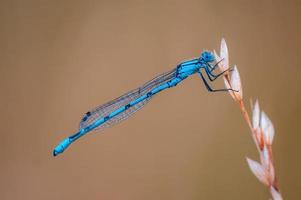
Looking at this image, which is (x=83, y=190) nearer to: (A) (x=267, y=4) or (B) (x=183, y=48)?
(B) (x=183, y=48)

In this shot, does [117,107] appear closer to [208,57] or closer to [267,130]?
[208,57]

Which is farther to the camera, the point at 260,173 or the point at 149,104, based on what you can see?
the point at 149,104

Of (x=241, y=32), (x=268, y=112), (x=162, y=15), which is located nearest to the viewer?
(x=268, y=112)

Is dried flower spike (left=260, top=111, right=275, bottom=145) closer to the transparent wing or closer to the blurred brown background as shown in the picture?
the transparent wing

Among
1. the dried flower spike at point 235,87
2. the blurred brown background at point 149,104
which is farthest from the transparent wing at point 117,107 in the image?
the dried flower spike at point 235,87

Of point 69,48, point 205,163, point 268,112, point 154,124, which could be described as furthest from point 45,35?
point 268,112

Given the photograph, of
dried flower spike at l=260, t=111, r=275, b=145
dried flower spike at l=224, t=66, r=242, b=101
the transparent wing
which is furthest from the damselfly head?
dried flower spike at l=260, t=111, r=275, b=145

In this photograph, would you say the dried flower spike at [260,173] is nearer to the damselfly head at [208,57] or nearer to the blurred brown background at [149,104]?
the damselfly head at [208,57]

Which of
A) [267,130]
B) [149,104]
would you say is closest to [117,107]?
[149,104]
